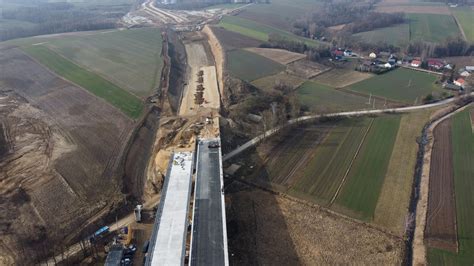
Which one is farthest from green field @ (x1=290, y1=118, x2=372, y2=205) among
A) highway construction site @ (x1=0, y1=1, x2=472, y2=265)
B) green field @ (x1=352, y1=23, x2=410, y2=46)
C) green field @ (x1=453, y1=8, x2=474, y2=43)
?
green field @ (x1=453, y1=8, x2=474, y2=43)

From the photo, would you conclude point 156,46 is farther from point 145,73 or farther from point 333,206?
point 333,206

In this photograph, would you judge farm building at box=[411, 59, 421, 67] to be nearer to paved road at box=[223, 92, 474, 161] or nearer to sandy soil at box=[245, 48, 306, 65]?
paved road at box=[223, 92, 474, 161]

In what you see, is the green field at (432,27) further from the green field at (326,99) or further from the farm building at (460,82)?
the green field at (326,99)

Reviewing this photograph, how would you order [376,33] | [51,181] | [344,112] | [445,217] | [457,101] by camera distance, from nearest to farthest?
[445,217] < [51,181] < [344,112] < [457,101] < [376,33]

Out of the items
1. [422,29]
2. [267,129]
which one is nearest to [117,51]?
[267,129]

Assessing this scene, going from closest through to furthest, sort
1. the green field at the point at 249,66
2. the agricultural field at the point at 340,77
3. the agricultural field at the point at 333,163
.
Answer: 1. the agricultural field at the point at 333,163
2. the agricultural field at the point at 340,77
3. the green field at the point at 249,66

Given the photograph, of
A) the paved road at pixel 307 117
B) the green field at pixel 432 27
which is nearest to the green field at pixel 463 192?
the paved road at pixel 307 117

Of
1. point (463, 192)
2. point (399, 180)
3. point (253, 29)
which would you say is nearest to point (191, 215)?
point (399, 180)
